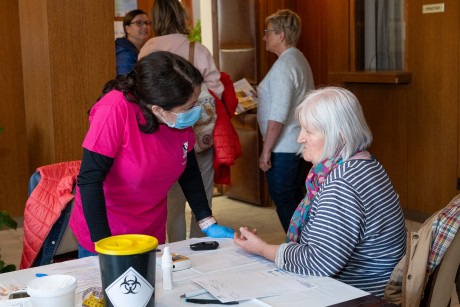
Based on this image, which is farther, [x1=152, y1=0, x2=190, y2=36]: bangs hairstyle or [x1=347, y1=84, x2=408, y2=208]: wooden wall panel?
[x1=347, y1=84, x2=408, y2=208]: wooden wall panel

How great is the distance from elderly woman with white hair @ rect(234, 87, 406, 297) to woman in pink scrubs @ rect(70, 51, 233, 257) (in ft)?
1.27

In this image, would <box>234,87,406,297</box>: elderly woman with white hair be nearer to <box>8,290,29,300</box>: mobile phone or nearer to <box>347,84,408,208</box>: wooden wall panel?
<box>8,290,29,300</box>: mobile phone

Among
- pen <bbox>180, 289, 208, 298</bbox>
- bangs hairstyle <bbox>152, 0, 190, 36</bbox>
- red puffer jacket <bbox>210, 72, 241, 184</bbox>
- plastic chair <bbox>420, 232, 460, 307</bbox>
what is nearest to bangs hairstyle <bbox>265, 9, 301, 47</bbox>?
red puffer jacket <bbox>210, 72, 241, 184</bbox>

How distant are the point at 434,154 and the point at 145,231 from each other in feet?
10.8

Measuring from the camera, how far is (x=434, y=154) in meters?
5.31

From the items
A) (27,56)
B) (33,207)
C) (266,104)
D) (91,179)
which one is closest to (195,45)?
(266,104)

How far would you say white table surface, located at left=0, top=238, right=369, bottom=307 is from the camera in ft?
6.13

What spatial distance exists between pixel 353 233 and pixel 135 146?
797 mm

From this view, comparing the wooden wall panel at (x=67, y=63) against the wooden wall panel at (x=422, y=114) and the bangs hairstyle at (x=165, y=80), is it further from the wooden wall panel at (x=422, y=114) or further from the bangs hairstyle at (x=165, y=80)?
the wooden wall panel at (x=422, y=114)

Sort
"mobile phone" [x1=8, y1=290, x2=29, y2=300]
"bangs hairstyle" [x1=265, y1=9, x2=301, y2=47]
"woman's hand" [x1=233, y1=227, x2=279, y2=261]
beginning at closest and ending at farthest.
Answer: "mobile phone" [x1=8, y1=290, x2=29, y2=300] → "woman's hand" [x1=233, y1=227, x2=279, y2=261] → "bangs hairstyle" [x1=265, y1=9, x2=301, y2=47]

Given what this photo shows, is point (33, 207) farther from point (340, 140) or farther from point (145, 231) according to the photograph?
point (340, 140)

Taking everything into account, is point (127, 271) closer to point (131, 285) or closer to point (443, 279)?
point (131, 285)

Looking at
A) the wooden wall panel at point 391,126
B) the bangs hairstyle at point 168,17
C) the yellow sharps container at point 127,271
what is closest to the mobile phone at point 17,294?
the yellow sharps container at point 127,271

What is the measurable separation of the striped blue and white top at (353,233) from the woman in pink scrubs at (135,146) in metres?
0.52
